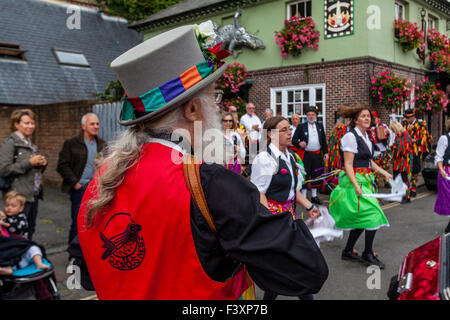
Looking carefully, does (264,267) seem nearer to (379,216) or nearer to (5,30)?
(379,216)

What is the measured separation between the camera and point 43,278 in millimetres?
3629

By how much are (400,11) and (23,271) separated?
531 inches

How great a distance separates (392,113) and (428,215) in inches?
223

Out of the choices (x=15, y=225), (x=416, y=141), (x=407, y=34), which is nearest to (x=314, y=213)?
(x=15, y=225)

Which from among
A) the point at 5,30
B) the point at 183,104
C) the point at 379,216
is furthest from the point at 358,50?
the point at 5,30

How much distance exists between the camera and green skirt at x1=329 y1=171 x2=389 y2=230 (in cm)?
470

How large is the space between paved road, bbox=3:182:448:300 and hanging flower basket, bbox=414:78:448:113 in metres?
4.44

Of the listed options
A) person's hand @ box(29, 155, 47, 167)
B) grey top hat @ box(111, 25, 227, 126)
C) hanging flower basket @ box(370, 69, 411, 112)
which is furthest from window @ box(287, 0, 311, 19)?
grey top hat @ box(111, 25, 227, 126)

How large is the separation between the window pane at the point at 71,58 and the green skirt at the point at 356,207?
1756 cm

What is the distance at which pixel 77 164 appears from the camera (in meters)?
5.34

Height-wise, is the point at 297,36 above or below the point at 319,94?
above

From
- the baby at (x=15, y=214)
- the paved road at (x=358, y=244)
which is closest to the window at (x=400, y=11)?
the paved road at (x=358, y=244)

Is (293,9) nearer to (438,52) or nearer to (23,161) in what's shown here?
(438,52)

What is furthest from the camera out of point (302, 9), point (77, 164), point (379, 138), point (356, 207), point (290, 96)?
point (290, 96)
